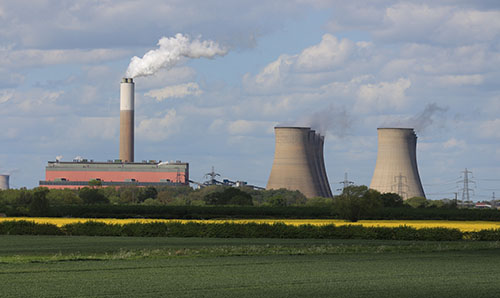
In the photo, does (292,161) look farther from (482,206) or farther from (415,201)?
(482,206)

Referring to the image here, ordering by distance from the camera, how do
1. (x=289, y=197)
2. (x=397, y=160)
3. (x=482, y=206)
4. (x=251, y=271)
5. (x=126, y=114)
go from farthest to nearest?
(x=482, y=206), (x=126, y=114), (x=289, y=197), (x=397, y=160), (x=251, y=271)

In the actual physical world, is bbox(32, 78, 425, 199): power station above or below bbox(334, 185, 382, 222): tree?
above

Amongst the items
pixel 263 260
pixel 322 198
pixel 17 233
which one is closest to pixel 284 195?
pixel 322 198

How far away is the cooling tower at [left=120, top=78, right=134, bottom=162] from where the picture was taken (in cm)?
7271

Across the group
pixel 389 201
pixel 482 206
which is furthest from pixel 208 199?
pixel 482 206

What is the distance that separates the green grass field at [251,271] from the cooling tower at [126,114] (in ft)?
160

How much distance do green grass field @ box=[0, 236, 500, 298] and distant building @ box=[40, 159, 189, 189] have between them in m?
61.3

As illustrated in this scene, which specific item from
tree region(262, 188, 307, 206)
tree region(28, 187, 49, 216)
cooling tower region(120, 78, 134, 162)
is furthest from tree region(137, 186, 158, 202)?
tree region(28, 187, 49, 216)

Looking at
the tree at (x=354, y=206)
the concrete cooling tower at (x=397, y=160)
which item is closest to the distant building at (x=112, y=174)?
the concrete cooling tower at (x=397, y=160)

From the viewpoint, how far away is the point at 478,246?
953 inches

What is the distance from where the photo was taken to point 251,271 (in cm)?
1620

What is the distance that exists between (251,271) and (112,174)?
233ft

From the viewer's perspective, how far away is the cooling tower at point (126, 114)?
2862 inches

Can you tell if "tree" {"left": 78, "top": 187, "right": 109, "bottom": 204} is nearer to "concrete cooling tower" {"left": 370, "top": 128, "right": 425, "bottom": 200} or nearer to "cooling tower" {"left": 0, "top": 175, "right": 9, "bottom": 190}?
"concrete cooling tower" {"left": 370, "top": 128, "right": 425, "bottom": 200}
